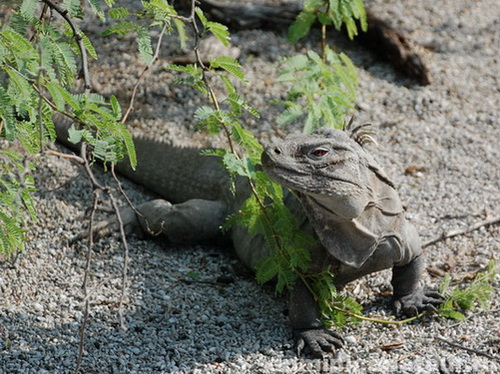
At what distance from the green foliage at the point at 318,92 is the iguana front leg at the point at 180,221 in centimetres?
102

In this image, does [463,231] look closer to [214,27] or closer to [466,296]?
[466,296]

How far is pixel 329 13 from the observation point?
677 centimetres

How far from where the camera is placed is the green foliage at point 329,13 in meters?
6.61

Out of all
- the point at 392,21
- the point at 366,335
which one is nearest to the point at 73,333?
the point at 366,335

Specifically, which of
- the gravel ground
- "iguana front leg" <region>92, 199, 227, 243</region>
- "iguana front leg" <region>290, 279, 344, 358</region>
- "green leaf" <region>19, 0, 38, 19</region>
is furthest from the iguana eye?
"iguana front leg" <region>92, 199, 227, 243</region>

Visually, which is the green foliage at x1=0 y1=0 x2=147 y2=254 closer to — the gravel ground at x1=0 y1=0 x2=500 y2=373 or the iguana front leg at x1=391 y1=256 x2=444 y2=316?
the gravel ground at x1=0 y1=0 x2=500 y2=373

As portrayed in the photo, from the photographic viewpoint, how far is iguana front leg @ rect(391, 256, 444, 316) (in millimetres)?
5223

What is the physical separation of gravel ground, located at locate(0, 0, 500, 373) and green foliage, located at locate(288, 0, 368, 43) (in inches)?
38.7

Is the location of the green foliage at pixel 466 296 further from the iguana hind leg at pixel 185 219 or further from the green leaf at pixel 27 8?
the green leaf at pixel 27 8

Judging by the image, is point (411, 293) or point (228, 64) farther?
point (411, 293)

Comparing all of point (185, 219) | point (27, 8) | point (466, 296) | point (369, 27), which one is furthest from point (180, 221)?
point (369, 27)

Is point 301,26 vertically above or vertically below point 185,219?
above

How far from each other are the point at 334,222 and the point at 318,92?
149 cm

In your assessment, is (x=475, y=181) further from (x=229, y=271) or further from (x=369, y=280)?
(x=229, y=271)
